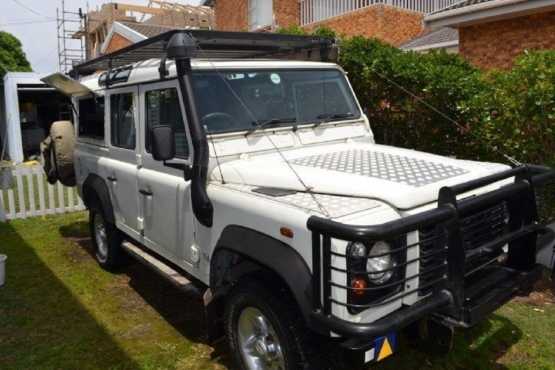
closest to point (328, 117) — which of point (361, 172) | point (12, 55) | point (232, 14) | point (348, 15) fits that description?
point (361, 172)

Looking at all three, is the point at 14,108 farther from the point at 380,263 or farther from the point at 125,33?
the point at 380,263

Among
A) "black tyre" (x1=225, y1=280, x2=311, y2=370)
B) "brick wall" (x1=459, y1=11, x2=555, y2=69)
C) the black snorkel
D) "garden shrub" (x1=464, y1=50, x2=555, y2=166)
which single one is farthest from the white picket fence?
"brick wall" (x1=459, y1=11, x2=555, y2=69)

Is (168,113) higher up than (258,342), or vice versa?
(168,113)

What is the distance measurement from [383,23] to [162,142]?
38.9 feet

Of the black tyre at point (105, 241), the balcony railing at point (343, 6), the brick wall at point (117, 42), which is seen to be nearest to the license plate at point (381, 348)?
the black tyre at point (105, 241)

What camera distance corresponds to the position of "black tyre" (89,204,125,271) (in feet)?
17.7

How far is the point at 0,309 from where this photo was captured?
4.73 metres

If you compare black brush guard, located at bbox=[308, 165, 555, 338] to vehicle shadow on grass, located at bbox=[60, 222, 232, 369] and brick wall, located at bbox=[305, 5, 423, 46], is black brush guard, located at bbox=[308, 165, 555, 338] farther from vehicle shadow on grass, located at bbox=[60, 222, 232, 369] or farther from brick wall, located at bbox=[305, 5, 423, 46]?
brick wall, located at bbox=[305, 5, 423, 46]

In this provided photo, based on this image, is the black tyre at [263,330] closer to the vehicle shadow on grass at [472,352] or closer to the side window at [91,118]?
the vehicle shadow on grass at [472,352]

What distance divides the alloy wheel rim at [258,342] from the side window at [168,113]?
1.32m

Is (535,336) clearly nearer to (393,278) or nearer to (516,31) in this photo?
(393,278)

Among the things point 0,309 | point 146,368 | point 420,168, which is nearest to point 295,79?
point 420,168

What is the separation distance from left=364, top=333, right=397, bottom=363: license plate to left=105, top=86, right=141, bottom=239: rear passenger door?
2.73m

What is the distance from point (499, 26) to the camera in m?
9.21
